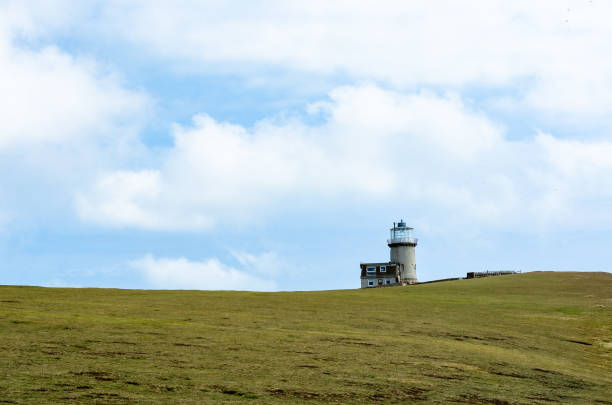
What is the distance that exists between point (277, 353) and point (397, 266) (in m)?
97.9

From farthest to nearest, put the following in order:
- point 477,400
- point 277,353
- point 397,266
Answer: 1. point 397,266
2. point 277,353
3. point 477,400

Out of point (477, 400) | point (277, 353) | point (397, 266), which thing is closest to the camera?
point (477, 400)

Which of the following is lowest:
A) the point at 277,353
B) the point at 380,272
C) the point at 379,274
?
the point at 277,353

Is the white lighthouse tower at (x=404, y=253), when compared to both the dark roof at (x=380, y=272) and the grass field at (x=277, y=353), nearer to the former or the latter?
the dark roof at (x=380, y=272)

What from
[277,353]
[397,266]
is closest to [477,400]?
[277,353]

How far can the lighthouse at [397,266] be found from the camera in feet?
383

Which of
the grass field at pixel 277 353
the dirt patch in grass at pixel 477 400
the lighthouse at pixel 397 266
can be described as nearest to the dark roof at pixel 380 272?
the lighthouse at pixel 397 266

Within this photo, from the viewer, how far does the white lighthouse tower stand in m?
117

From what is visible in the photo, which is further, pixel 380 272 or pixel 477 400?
pixel 380 272

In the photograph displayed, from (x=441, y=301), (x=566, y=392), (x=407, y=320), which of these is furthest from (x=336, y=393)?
(x=441, y=301)

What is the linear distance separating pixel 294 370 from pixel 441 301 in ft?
113

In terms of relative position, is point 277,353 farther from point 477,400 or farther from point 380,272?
point 380,272

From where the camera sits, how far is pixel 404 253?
11825 centimetres

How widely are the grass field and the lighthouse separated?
7508cm
